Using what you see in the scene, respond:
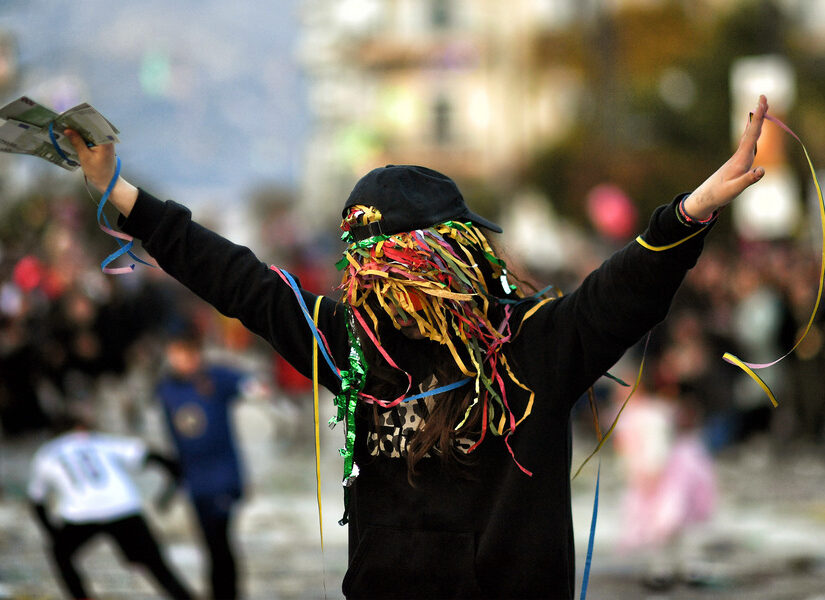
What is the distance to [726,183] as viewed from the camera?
2.41m

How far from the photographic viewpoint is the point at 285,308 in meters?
2.81

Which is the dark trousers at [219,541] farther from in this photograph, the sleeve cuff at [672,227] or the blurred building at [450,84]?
the blurred building at [450,84]

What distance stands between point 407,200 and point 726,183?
71 cm

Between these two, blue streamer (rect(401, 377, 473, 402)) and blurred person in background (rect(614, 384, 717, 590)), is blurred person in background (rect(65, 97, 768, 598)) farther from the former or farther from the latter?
blurred person in background (rect(614, 384, 717, 590))

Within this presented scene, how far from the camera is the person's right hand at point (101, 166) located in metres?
2.78

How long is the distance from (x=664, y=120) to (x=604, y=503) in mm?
23091

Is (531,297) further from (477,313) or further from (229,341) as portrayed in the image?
(229,341)

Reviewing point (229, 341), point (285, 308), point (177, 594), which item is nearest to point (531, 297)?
point (285, 308)

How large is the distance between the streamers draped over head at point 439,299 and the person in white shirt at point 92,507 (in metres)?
3.79

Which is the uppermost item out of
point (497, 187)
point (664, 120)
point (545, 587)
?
point (497, 187)

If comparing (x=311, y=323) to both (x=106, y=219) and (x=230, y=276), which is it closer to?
(x=230, y=276)

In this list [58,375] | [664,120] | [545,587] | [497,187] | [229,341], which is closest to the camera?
[545,587]

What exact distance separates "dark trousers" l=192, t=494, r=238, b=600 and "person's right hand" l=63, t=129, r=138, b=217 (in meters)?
3.82

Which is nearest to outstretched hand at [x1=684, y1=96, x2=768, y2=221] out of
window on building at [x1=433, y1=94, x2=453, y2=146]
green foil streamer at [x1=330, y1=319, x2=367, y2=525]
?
green foil streamer at [x1=330, y1=319, x2=367, y2=525]
